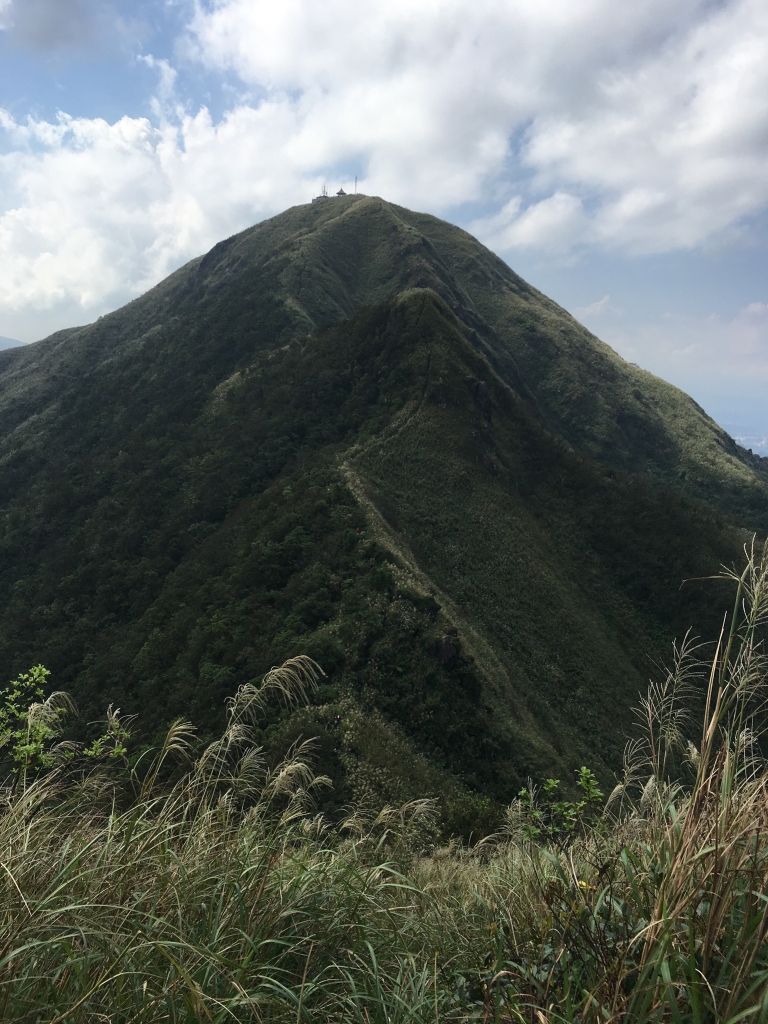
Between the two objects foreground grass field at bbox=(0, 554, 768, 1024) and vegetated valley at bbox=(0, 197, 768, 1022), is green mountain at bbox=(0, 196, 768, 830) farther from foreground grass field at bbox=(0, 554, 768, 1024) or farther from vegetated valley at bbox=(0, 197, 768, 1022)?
foreground grass field at bbox=(0, 554, 768, 1024)

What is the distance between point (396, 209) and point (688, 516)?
114 metres

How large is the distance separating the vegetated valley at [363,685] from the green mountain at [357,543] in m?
0.29

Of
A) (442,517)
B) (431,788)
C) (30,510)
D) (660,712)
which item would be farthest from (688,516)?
(30,510)

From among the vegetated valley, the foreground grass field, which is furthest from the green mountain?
the foreground grass field

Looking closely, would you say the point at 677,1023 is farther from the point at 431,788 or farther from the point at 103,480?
the point at 103,480

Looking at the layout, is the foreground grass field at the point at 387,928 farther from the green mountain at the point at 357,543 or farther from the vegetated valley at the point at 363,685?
the green mountain at the point at 357,543

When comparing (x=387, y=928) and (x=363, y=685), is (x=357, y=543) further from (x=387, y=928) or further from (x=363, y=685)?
(x=387, y=928)

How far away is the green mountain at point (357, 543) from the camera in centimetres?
2802

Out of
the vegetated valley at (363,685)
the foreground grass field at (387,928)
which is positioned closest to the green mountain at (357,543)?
the vegetated valley at (363,685)

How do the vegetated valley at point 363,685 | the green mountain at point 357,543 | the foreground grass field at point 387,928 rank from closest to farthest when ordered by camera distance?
the foreground grass field at point 387,928 → the vegetated valley at point 363,685 → the green mountain at point 357,543

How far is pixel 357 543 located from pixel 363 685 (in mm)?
10764

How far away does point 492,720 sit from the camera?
27922mm

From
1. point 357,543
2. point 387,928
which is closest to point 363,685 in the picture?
point 357,543

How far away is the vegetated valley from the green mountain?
294 mm
